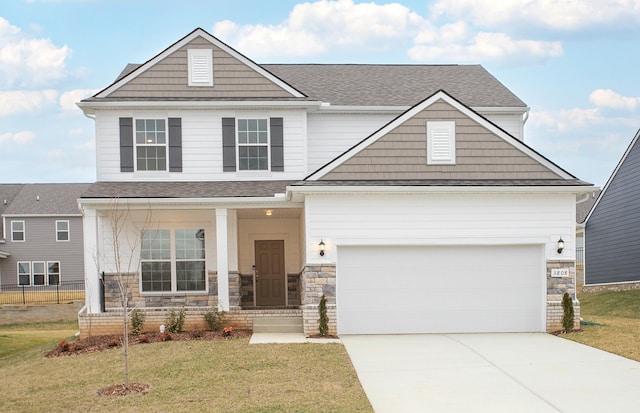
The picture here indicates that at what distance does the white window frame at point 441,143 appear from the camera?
15.5m

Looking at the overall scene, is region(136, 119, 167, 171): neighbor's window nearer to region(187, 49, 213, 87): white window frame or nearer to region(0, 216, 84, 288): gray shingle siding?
region(187, 49, 213, 87): white window frame

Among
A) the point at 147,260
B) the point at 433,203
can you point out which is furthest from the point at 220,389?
the point at 147,260

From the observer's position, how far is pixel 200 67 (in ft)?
58.3

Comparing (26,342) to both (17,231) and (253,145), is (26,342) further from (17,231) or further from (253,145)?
(17,231)

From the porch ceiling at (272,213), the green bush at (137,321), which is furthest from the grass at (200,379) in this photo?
the porch ceiling at (272,213)

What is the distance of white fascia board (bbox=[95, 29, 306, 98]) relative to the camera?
57.3 ft

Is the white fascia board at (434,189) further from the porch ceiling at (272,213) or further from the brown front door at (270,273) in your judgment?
the brown front door at (270,273)

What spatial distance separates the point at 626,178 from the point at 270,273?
1498cm

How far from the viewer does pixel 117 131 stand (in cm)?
1745

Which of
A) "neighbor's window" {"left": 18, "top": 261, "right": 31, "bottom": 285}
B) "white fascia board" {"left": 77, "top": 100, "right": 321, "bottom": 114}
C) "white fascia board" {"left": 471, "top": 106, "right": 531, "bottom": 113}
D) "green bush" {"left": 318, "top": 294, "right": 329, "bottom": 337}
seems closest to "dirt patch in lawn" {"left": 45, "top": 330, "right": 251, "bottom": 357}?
"green bush" {"left": 318, "top": 294, "right": 329, "bottom": 337}

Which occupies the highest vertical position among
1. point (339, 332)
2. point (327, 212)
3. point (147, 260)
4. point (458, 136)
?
point (458, 136)

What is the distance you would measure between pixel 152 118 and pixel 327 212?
5529 millimetres

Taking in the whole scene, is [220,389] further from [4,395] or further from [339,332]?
[339,332]

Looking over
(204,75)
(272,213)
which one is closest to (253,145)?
(272,213)
